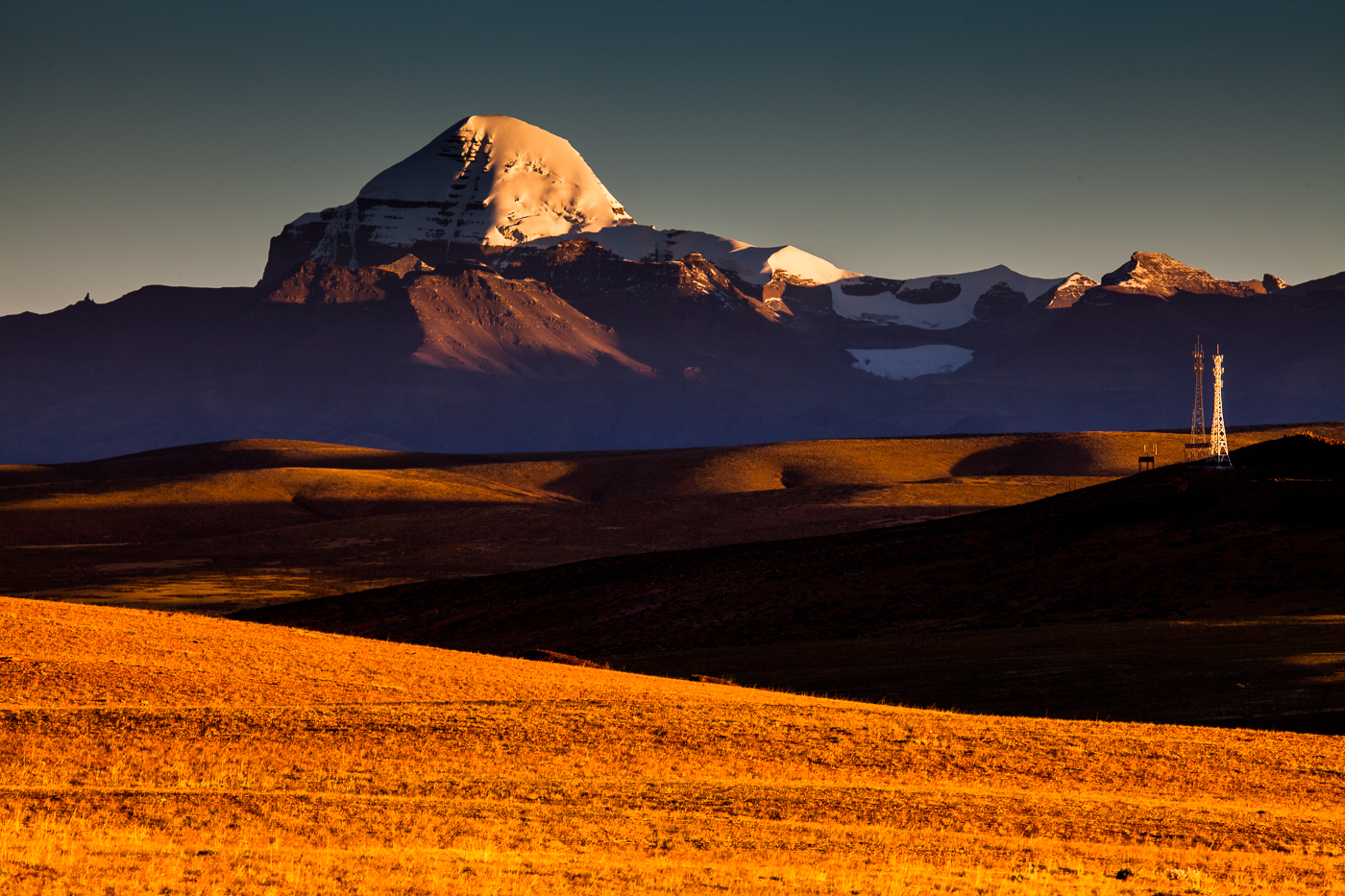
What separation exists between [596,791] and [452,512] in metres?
122

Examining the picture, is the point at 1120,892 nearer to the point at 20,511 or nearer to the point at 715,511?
the point at 715,511

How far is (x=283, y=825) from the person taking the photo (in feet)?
62.3

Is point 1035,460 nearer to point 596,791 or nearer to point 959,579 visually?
point 959,579

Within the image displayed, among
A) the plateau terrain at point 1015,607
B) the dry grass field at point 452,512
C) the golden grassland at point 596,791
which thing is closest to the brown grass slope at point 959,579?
the plateau terrain at point 1015,607

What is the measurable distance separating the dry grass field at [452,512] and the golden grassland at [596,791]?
61400mm

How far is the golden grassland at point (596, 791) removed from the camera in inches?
667

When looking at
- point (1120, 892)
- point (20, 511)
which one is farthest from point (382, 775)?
point (20, 511)

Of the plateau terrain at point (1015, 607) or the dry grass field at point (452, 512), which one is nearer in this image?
the plateau terrain at point (1015, 607)

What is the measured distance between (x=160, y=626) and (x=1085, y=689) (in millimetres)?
27571

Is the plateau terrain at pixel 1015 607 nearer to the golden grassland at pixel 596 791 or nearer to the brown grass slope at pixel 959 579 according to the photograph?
the brown grass slope at pixel 959 579

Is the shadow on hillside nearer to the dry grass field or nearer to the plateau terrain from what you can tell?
the dry grass field

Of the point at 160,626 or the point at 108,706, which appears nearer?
the point at 108,706

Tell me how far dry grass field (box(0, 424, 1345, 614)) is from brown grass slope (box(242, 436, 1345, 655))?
81.6 feet

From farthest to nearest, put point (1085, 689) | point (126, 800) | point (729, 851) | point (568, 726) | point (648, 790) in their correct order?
1. point (1085, 689)
2. point (568, 726)
3. point (648, 790)
4. point (126, 800)
5. point (729, 851)
